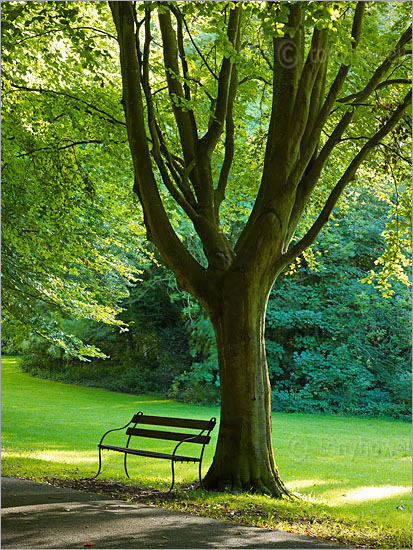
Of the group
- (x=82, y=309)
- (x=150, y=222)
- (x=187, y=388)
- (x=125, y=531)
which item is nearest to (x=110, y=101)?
(x=150, y=222)

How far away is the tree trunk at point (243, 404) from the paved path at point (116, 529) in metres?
1.30

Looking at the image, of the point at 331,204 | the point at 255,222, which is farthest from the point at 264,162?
the point at 331,204

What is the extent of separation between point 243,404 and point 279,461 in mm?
7249

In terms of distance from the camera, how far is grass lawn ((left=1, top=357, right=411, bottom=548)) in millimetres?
7184

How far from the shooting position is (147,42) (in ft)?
30.0

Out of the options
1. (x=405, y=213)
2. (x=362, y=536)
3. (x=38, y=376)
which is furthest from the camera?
(x=38, y=376)

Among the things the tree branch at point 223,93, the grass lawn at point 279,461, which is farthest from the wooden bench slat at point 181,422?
the tree branch at point 223,93

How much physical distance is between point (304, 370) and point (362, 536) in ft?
57.3

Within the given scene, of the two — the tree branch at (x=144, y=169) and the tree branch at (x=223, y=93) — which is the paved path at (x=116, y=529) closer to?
the tree branch at (x=144, y=169)

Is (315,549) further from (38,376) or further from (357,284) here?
(38,376)

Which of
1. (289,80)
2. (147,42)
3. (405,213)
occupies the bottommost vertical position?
(405,213)

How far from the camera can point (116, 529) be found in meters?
6.15

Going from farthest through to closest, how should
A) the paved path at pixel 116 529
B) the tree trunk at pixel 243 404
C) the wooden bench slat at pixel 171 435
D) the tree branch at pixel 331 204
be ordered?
the tree branch at pixel 331 204 < the wooden bench slat at pixel 171 435 < the tree trunk at pixel 243 404 < the paved path at pixel 116 529

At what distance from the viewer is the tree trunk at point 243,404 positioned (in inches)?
324
